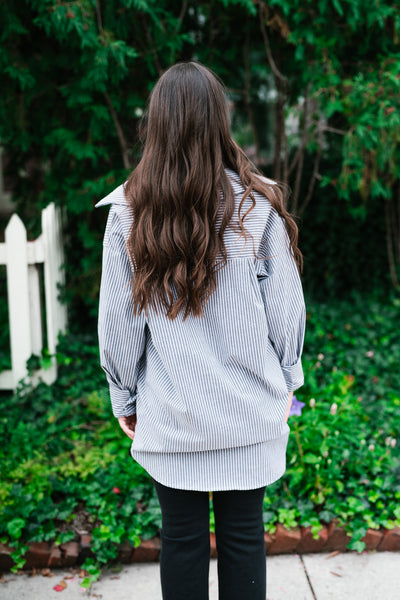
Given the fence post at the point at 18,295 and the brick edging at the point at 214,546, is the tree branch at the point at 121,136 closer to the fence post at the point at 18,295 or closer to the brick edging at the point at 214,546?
the fence post at the point at 18,295

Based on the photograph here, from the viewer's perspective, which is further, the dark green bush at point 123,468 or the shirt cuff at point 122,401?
the dark green bush at point 123,468

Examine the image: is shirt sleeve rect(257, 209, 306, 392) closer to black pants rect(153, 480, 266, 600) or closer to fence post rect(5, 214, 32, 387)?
black pants rect(153, 480, 266, 600)

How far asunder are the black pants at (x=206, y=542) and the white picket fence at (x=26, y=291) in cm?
222

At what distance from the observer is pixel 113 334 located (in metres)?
1.66

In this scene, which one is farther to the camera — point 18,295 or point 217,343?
point 18,295

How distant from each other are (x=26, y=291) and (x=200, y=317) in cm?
233

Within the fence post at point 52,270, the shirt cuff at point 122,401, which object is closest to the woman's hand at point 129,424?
the shirt cuff at point 122,401

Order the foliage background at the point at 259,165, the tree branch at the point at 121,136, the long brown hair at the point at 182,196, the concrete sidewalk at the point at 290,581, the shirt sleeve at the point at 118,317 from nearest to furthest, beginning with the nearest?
the long brown hair at the point at 182,196, the shirt sleeve at the point at 118,317, the concrete sidewalk at the point at 290,581, the foliage background at the point at 259,165, the tree branch at the point at 121,136

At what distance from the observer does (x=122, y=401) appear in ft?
5.86

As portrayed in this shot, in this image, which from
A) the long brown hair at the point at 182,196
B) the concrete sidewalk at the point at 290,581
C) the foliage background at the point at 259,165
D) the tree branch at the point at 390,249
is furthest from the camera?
the tree branch at the point at 390,249

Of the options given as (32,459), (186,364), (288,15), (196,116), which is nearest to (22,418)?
(32,459)

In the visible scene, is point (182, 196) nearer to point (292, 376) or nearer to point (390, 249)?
point (292, 376)

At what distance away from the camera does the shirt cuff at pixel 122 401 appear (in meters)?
1.77

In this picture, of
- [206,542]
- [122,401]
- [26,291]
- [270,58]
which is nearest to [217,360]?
[122,401]
